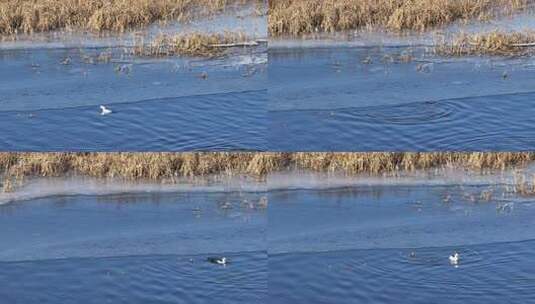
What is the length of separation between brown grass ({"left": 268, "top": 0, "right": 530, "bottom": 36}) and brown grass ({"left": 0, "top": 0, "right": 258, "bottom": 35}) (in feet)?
0.73

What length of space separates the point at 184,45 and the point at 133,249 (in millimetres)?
906

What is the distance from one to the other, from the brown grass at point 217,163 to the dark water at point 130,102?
88 mm

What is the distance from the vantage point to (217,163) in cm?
601

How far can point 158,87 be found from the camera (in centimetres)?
600

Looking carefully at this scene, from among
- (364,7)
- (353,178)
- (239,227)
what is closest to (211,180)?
(239,227)

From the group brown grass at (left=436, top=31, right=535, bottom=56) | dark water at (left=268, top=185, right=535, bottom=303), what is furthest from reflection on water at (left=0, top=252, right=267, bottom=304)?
brown grass at (left=436, top=31, right=535, bottom=56)

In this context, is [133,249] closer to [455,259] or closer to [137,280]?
[137,280]

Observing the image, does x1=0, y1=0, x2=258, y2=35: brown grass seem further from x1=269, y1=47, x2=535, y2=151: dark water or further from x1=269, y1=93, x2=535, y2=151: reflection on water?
x1=269, y1=93, x2=535, y2=151: reflection on water

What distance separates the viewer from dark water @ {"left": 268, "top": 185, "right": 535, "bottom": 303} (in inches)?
229

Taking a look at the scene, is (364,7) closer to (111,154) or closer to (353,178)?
(353,178)

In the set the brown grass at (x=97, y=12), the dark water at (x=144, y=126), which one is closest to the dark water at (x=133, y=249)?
the dark water at (x=144, y=126)

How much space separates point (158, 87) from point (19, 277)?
3.30 ft

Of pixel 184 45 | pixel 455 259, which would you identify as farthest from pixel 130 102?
pixel 455 259

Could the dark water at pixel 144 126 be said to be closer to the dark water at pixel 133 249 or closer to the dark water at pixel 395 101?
the dark water at pixel 395 101
